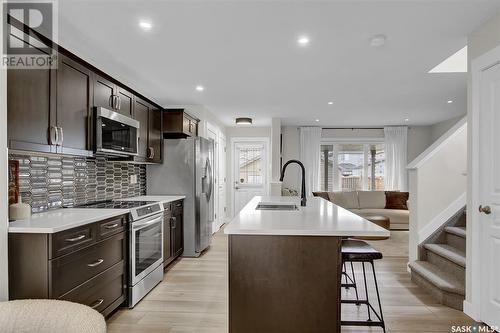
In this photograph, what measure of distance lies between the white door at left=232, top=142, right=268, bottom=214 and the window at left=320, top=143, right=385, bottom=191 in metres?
1.49

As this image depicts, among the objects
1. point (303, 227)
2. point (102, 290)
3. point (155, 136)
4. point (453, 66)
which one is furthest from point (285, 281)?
point (453, 66)

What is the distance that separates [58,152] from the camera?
225cm

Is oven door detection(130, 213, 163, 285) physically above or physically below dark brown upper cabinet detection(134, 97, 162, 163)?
below

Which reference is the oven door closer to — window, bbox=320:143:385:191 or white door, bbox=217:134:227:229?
white door, bbox=217:134:227:229

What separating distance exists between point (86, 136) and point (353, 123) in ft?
19.3

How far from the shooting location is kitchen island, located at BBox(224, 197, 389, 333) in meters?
1.74

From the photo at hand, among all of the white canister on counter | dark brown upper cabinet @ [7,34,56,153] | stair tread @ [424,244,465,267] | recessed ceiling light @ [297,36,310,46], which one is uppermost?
recessed ceiling light @ [297,36,310,46]

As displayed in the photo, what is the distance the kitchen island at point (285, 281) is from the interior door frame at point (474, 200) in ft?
4.38

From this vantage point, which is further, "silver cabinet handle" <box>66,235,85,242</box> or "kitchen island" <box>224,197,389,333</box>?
"silver cabinet handle" <box>66,235,85,242</box>

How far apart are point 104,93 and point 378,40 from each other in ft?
8.34

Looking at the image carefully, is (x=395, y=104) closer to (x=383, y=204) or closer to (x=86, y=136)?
(x=383, y=204)

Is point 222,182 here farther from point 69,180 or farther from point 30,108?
point 30,108

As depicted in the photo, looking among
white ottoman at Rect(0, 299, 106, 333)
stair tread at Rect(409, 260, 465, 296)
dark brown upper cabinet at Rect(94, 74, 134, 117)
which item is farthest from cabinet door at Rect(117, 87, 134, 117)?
stair tread at Rect(409, 260, 465, 296)

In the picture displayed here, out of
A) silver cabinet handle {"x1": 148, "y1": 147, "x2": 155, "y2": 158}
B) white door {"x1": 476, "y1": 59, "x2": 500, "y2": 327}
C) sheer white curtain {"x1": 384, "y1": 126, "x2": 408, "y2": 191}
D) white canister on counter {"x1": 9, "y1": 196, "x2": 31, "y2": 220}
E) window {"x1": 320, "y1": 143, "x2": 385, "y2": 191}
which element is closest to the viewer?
white canister on counter {"x1": 9, "y1": 196, "x2": 31, "y2": 220}
